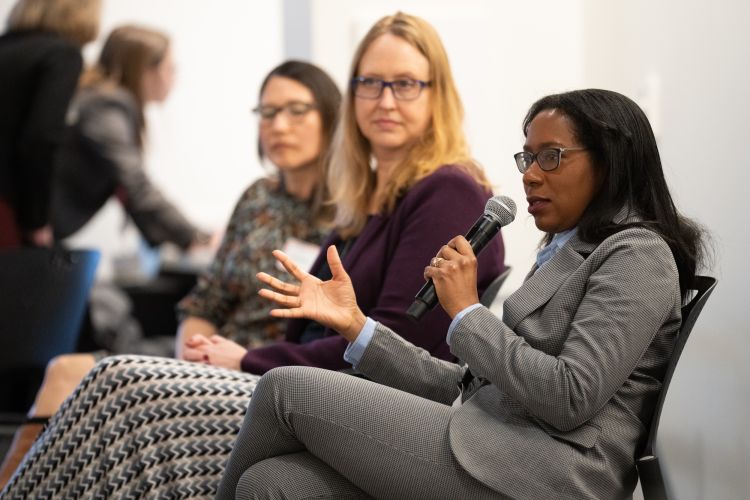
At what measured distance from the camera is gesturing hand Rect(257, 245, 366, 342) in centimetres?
203

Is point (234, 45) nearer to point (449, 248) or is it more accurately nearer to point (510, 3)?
point (510, 3)

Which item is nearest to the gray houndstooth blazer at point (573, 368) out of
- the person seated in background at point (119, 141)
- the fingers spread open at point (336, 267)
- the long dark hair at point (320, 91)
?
the fingers spread open at point (336, 267)

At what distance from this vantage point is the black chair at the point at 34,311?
3.25 m

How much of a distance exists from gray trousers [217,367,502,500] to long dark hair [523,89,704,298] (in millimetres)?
435

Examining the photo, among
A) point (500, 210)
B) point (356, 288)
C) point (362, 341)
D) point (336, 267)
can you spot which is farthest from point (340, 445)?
point (356, 288)

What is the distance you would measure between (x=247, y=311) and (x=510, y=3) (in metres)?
1.73

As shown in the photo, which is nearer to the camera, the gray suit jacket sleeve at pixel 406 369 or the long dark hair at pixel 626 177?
the long dark hair at pixel 626 177

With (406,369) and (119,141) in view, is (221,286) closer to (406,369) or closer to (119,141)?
(406,369)

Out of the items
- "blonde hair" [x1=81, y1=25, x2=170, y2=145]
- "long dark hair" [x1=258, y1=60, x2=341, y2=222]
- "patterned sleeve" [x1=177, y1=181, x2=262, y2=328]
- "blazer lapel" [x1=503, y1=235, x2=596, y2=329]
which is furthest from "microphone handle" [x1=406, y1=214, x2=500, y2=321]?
"blonde hair" [x1=81, y1=25, x2=170, y2=145]

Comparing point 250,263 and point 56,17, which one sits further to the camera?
point 56,17

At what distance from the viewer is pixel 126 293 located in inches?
261

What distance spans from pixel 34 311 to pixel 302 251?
0.88 metres

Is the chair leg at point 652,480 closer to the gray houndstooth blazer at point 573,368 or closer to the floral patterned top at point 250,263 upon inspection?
the gray houndstooth blazer at point 573,368

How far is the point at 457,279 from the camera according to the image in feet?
5.91
